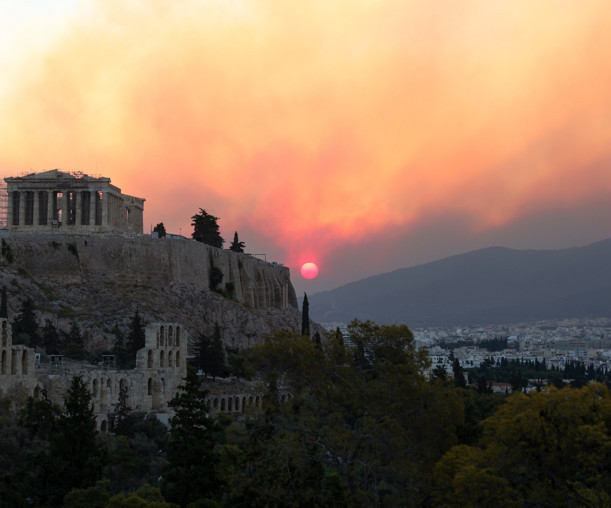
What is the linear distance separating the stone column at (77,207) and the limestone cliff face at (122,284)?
1.85 metres

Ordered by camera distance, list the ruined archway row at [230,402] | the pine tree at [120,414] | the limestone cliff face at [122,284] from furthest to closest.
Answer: the limestone cliff face at [122,284], the ruined archway row at [230,402], the pine tree at [120,414]

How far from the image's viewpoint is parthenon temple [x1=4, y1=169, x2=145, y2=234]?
9238 centimetres

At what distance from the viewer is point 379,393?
3375 cm

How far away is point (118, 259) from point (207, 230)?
2357 centimetres

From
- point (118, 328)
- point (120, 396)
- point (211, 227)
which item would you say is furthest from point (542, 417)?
point (211, 227)

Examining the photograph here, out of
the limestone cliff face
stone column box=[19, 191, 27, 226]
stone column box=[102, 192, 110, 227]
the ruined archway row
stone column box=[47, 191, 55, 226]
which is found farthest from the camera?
stone column box=[102, 192, 110, 227]

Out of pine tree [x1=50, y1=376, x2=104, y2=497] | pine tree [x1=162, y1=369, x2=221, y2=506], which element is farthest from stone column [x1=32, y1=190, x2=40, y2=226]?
pine tree [x1=162, y1=369, x2=221, y2=506]

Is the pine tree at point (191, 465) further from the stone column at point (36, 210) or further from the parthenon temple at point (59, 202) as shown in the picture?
the stone column at point (36, 210)

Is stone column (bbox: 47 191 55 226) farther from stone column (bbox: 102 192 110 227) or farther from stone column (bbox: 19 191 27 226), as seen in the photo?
stone column (bbox: 102 192 110 227)

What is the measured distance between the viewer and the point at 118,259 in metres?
91.4

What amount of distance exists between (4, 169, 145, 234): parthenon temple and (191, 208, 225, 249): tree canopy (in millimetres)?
20264

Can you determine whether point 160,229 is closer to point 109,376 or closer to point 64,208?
point 64,208

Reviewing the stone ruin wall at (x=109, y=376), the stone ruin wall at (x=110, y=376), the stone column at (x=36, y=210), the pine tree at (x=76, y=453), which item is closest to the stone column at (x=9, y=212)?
the stone column at (x=36, y=210)

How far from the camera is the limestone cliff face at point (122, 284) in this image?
3221 inches
